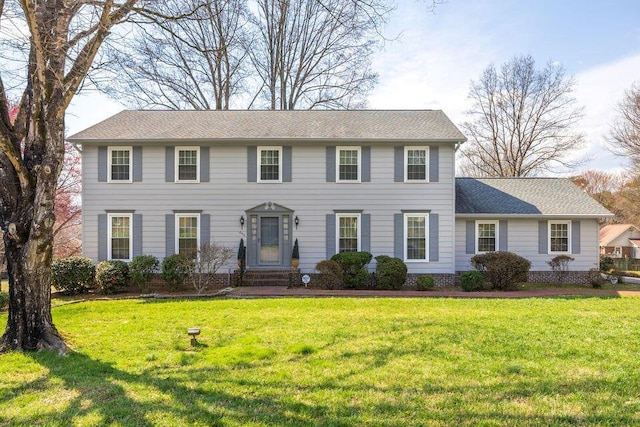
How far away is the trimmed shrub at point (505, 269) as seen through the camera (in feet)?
41.3

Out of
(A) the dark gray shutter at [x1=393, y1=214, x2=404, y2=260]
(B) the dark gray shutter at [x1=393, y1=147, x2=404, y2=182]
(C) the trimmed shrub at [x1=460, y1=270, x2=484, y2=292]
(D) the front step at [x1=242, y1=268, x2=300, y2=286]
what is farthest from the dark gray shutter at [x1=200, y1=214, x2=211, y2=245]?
(C) the trimmed shrub at [x1=460, y1=270, x2=484, y2=292]

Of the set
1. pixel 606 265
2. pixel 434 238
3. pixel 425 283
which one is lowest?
pixel 606 265

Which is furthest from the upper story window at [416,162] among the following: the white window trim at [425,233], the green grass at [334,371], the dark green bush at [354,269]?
the green grass at [334,371]

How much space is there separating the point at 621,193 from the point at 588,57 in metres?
20.0

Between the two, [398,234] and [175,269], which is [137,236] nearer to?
[175,269]

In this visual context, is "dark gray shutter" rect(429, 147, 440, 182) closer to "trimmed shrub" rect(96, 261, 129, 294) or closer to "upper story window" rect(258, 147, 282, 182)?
"upper story window" rect(258, 147, 282, 182)

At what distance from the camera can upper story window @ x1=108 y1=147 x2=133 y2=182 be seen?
542 inches

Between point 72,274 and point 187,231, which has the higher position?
point 187,231

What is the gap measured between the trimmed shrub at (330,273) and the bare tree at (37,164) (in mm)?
7788

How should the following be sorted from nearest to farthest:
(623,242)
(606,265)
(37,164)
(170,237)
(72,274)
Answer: (37,164) → (72,274) → (170,237) → (606,265) → (623,242)

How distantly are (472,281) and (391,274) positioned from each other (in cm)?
271

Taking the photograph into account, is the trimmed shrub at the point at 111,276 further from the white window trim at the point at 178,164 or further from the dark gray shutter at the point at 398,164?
the dark gray shutter at the point at 398,164

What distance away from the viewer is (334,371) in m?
4.75

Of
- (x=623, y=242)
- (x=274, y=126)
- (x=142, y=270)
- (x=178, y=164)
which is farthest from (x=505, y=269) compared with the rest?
(x=623, y=242)
